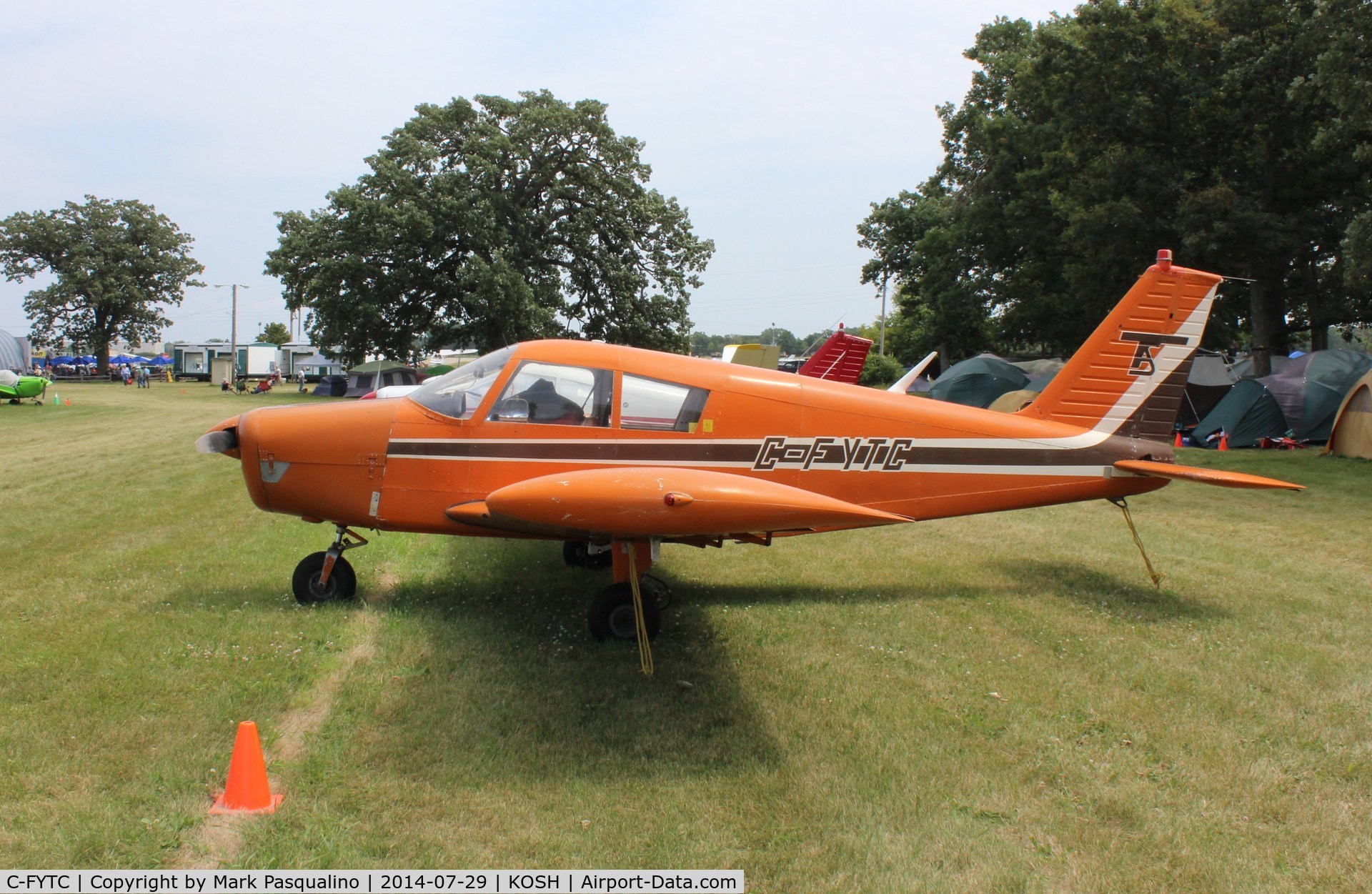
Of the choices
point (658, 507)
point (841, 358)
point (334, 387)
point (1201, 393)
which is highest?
point (841, 358)

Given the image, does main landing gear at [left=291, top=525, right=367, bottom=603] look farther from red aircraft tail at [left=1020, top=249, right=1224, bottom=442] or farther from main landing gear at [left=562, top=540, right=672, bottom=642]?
red aircraft tail at [left=1020, top=249, right=1224, bottom=442]

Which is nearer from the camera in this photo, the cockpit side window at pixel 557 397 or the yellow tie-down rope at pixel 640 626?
the yellow tie-down rope at pixel 640 626

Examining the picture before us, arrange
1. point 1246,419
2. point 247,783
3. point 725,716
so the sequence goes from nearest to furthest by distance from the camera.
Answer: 1. point 247,783
2. point 725,716
3. point 1246,419

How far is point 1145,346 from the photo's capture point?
25.8ft

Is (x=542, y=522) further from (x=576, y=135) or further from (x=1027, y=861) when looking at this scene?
(x=576, y=135)

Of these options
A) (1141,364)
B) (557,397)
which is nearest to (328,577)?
(557,397)

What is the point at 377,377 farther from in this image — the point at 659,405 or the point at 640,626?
the point at 640,626

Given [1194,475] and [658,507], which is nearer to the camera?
[658,507]

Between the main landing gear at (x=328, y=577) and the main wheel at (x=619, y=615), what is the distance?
2.04m

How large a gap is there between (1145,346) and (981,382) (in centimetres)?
1850

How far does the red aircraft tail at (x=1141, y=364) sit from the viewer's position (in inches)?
307

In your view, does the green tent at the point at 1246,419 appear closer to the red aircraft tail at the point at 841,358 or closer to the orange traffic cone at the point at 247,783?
the red aircraft tail at the point at 841,358

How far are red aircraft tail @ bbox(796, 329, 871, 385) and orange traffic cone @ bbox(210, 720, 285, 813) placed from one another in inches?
502

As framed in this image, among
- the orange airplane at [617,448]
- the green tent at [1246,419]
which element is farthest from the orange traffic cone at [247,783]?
the green tent at [1246,419]
